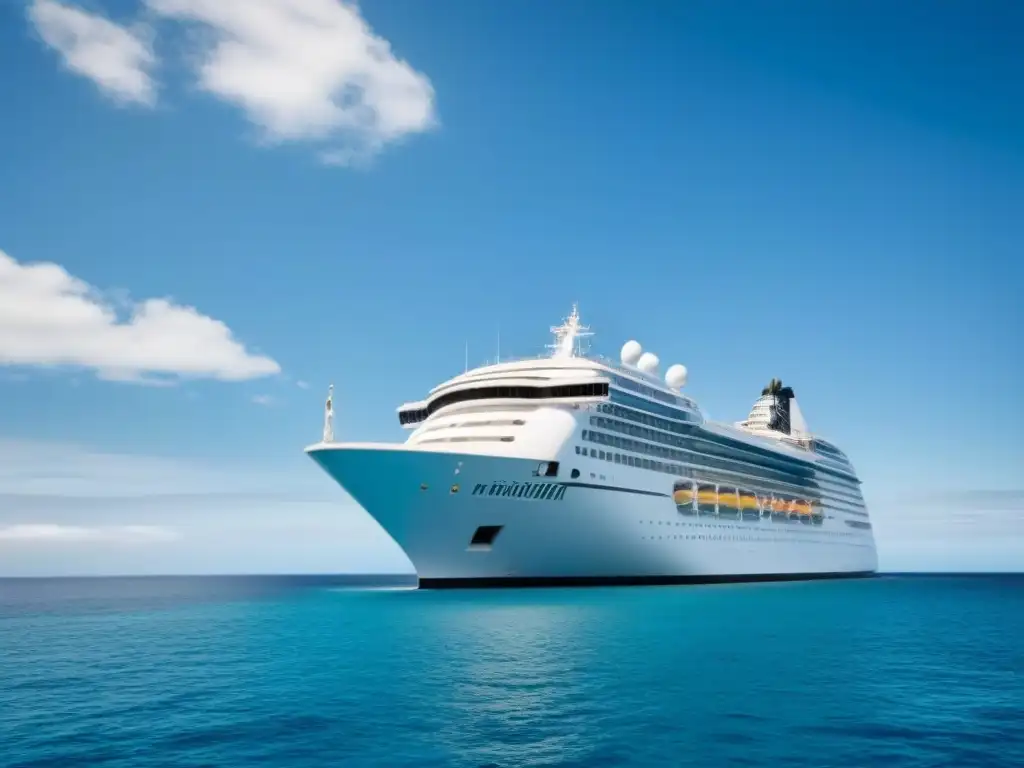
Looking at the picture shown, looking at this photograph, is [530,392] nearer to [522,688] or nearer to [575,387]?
[575,387]

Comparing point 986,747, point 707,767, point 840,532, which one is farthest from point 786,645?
point 840,532

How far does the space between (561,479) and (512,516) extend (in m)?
3.66

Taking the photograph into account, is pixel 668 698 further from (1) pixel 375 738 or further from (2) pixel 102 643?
(2) pixel 102 643

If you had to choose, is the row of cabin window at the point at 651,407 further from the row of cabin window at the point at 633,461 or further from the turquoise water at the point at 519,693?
the turquoise water at the point at 519,693

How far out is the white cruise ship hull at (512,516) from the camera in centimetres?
4272

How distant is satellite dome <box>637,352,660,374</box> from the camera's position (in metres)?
65.4

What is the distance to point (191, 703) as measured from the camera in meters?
19.0

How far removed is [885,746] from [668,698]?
509 centimetres

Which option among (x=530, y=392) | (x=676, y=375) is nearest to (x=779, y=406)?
(x=676, y=375)

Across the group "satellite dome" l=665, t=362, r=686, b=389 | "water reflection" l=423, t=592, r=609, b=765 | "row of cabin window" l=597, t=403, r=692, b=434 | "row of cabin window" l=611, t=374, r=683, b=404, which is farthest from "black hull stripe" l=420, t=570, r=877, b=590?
"satellite dome" l=665, t=362, r=686, b=389

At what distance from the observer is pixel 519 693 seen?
63.5 ft

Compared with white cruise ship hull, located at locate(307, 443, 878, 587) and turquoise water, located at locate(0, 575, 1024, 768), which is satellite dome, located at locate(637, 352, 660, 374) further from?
turquoise water, located at locate(0, 575, 1024, 768)

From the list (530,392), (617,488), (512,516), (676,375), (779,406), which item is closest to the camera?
(512,516)

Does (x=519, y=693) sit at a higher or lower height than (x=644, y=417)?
lower
